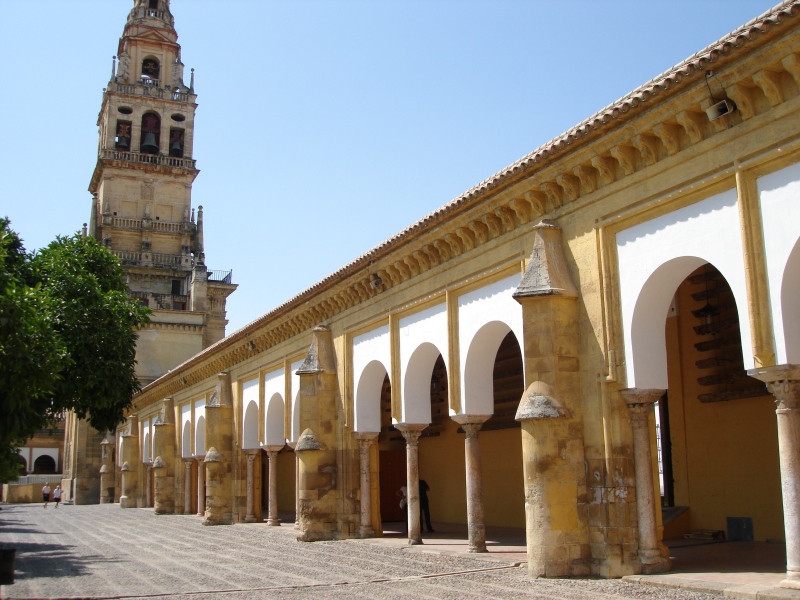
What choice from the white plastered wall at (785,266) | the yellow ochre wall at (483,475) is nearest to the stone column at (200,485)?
the yellow ochre wall at (483,475)

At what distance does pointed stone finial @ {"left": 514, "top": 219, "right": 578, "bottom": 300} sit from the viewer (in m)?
10.9

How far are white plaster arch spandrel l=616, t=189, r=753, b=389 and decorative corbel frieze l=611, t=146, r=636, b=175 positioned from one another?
699 millimetres

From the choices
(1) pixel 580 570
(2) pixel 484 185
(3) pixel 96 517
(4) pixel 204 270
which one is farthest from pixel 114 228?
(1) pixel 580 570

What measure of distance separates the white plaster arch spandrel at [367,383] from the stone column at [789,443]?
30.1 feet

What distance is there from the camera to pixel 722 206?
357 inches

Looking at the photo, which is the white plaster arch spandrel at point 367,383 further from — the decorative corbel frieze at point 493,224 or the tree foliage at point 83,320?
the tree foliage at point 83,320

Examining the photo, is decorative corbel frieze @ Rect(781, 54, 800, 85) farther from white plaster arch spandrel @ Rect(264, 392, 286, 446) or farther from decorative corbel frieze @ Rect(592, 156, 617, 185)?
white plaster arch spandrel @ Rect(264, 392, 286, 446)

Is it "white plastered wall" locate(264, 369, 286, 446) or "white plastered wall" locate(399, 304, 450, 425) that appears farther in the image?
"white plastered wall" locate(264, 369, 286, 446)

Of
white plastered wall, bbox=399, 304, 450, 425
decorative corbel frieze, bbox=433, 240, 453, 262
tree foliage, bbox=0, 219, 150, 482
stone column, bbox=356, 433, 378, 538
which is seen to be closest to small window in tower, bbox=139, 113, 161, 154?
tree foliage, bbox=0, 219, 150, 482

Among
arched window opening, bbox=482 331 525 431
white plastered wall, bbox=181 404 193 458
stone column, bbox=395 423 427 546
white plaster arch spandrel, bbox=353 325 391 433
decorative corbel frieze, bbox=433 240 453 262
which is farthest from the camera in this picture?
white plastered wall, bbox=181 404 193 458

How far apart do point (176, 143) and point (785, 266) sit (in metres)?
45.9

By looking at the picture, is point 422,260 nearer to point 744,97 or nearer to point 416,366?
point 416,366

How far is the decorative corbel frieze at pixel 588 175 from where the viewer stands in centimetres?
1089

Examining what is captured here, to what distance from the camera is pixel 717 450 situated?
13367 mm
